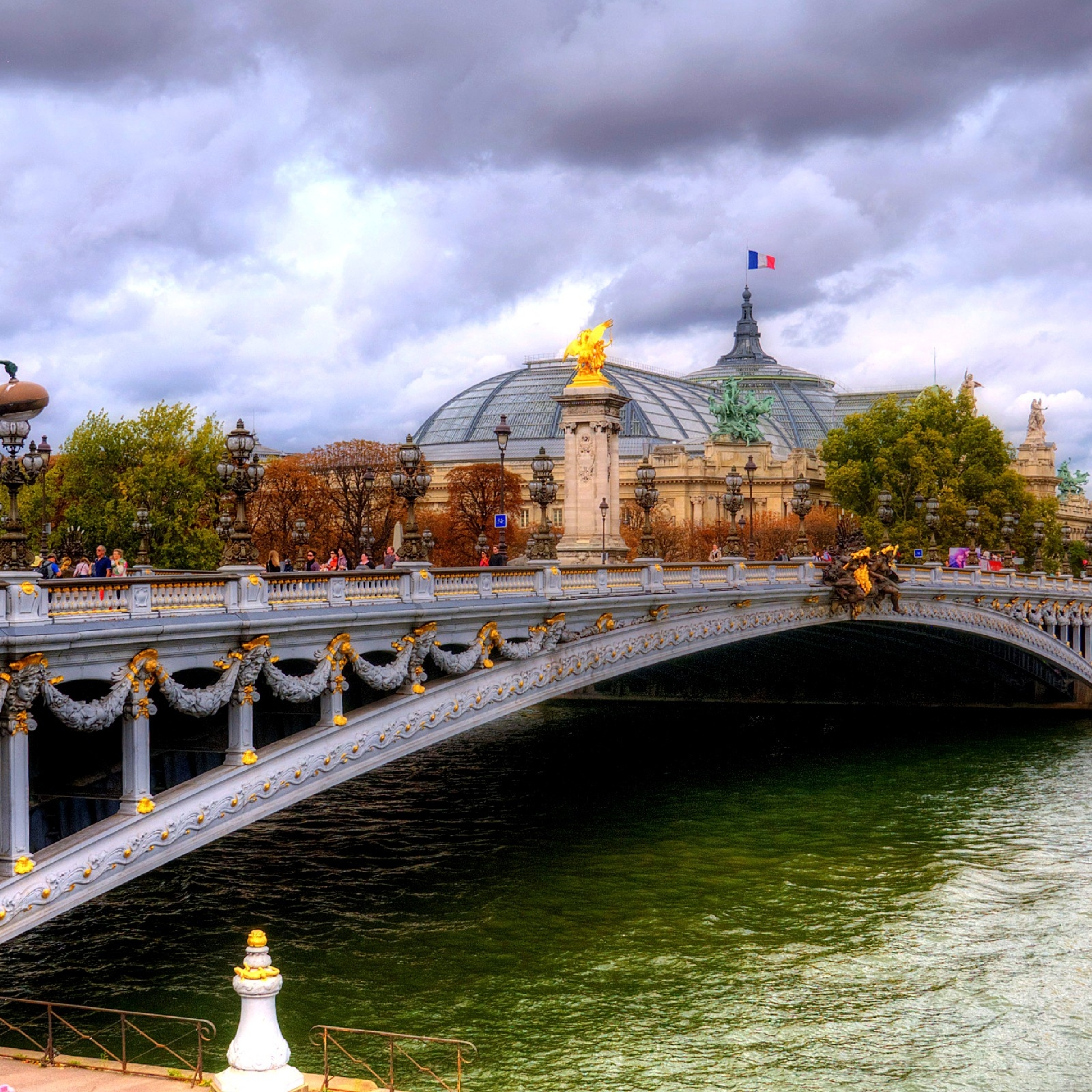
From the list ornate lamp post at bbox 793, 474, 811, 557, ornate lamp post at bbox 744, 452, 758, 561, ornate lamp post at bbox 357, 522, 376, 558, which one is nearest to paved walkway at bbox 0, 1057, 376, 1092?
ornate lamp post at bbox 357, 522, 376, 558

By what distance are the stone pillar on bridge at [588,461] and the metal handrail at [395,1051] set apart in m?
27.9

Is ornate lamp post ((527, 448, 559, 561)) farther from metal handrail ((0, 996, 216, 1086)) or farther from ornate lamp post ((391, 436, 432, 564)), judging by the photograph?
metal handrail ((0, 996, 216, 1086))

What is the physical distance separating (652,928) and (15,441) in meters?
15.3

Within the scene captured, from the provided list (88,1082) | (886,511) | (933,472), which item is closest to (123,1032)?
(88,1082)

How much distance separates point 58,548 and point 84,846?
105 feet

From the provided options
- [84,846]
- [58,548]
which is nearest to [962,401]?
[58,548]

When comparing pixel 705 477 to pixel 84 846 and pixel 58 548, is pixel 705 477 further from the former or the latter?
pixel 84 846

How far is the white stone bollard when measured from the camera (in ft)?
49.7

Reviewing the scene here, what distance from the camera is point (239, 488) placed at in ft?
75.0

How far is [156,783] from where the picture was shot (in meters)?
24.1

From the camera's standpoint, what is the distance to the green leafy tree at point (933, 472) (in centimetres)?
7756

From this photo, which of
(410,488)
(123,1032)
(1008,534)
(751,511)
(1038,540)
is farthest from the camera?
(1038,540)

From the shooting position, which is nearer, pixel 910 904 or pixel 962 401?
pixel 910 904

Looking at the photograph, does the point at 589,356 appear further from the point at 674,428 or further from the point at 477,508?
the point at 674,428
